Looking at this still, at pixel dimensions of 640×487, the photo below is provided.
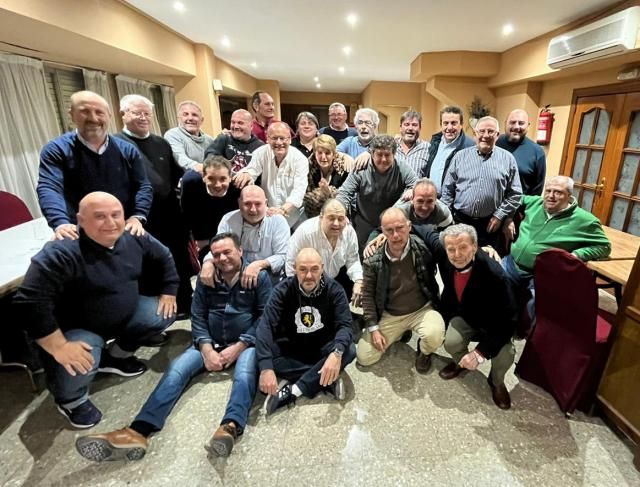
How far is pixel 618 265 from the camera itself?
6.27 ft

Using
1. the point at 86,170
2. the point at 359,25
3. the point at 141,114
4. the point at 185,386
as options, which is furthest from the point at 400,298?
the point at 359,25

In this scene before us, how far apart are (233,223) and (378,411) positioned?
1.42 m

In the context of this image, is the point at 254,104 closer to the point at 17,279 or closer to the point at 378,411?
the point at 17,279

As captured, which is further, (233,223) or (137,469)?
(233,223)

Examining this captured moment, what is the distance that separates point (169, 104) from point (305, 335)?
625 cm

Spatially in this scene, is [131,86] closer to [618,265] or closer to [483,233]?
[483,233]

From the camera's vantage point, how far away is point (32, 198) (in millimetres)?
3975

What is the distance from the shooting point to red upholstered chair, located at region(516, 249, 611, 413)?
1.50m

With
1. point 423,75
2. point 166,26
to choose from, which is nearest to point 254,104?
point 166,26

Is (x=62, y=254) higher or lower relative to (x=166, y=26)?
lower

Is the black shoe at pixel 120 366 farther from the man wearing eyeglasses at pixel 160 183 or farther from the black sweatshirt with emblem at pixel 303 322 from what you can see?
the black sweatshirt with emblem at pixel 303 322

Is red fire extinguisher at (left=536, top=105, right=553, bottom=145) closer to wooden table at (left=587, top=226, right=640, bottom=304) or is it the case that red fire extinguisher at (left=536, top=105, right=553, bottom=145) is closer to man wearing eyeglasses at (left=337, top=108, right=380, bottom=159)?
wooden table at (left=587, top=226, right=640, bottom=304)

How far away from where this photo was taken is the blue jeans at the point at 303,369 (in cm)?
177

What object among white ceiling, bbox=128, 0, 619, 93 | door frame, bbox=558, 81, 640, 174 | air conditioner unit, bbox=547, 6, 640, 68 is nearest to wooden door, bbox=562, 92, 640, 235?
door frame, bbox=558, 81, 640, 174
